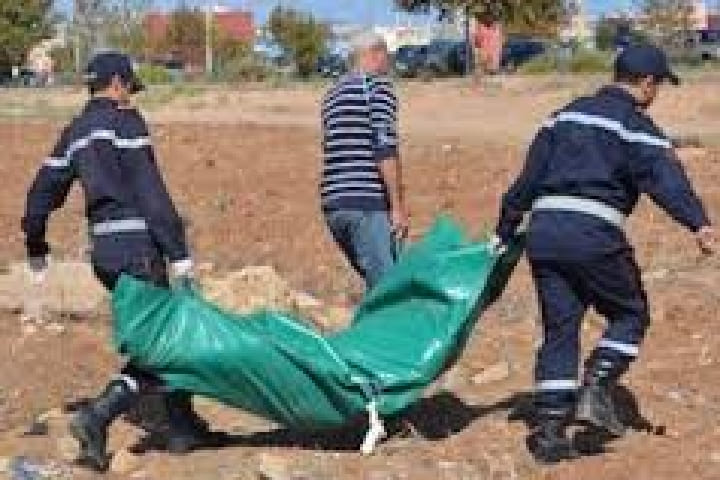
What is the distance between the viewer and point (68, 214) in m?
17.3

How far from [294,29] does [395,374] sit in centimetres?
5083

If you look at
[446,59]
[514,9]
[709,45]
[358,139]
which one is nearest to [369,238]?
[358,139]

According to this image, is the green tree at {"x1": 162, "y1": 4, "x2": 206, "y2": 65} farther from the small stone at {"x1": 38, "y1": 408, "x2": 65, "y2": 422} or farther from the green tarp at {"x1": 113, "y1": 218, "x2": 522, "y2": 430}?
the green tarp at {"x1": 113, "y1": 218, "x2": 522, "y2": 430}

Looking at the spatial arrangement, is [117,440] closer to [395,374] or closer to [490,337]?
[395,374]

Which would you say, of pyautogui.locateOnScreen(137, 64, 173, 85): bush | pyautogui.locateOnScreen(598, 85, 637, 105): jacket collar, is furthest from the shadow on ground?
pyautogui.locateOnScreen(137, 64, 173, 85): bush

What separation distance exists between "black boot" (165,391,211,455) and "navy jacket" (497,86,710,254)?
5.56 feet

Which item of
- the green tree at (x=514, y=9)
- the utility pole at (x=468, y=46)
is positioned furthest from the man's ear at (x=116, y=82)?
→ the green tree at (x=514, y=9)

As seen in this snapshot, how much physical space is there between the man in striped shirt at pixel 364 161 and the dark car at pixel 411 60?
29.4m

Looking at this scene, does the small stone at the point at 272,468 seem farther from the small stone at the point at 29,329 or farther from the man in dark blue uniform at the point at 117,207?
the small stone at the point at 29,329

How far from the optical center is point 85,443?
739 centimetres

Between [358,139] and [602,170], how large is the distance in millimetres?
1666

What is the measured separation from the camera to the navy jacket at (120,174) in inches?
297

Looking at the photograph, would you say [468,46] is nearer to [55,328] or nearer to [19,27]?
[19,27]

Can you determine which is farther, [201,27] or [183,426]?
[201,27]
